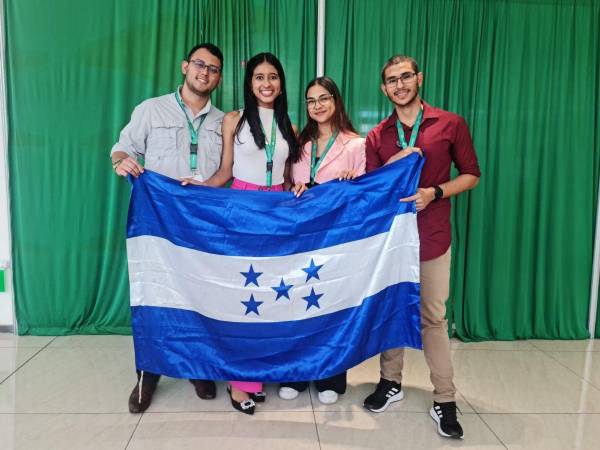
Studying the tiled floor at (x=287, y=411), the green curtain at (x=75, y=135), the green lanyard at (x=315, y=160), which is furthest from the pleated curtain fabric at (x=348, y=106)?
the green lanyard at (x=315, y=160)

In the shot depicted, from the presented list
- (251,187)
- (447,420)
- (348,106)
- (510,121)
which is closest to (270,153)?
(251,187)

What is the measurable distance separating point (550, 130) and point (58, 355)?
3.49m

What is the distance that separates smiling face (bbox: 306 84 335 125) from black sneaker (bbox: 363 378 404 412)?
53.0 inches

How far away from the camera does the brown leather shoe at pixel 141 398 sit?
2.26 metres

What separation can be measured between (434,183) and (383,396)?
1063 mm

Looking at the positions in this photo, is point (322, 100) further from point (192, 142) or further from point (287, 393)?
point (287, 393)

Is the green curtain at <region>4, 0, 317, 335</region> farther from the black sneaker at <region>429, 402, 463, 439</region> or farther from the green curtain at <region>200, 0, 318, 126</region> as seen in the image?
the black sneaker at <region>429, 402, 463, 439</region>

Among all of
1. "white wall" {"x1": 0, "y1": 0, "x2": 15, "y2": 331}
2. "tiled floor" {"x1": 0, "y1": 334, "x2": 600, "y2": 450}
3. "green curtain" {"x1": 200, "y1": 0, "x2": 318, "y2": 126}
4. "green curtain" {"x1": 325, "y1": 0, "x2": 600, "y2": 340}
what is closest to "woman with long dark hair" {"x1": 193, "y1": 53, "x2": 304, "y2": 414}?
"tiled floor" {"x1": 0, "y1": 334, "x2": 600, "y2": 450}

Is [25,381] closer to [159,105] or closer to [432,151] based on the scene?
[159,105]

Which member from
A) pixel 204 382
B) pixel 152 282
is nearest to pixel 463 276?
pixel 204 382

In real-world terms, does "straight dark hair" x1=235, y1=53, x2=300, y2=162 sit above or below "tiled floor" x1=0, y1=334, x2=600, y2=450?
above

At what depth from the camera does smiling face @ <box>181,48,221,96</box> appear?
239 centimetres

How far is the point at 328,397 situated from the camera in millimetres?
2377

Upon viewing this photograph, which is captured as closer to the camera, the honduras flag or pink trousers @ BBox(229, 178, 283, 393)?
the honduras flag
